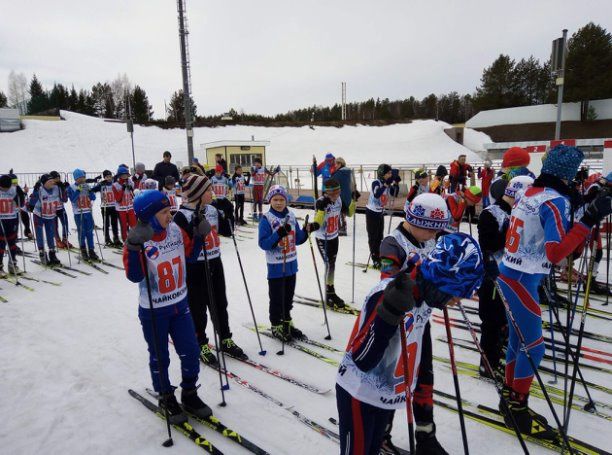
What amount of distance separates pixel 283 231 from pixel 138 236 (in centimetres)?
206

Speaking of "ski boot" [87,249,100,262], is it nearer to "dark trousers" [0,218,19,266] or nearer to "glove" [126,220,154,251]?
"dark trousers" [0,218,19,266]

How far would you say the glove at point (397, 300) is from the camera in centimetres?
162

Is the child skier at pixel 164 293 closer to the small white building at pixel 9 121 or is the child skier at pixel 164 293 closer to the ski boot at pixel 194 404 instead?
the ski boot at pixel 194 404

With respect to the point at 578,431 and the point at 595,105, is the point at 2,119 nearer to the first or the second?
the point at 578,431

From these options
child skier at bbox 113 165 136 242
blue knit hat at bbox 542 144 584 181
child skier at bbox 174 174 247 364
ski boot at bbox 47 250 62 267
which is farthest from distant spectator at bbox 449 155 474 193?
ski boot at bbox 47 250 62 267

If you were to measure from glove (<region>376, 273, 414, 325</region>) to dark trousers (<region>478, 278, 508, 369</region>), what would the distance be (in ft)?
9.09

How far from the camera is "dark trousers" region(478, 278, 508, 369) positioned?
4023 millimetres

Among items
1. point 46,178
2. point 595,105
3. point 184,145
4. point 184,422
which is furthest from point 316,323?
point 595,105

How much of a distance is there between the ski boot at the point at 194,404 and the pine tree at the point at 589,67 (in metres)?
51.6

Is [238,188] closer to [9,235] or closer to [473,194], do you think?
[9,235]

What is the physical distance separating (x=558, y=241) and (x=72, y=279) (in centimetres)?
899

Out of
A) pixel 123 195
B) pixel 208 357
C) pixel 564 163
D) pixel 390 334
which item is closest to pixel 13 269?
pixel 123 195

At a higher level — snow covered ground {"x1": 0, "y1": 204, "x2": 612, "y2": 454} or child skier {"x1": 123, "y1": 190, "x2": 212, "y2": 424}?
child skier {"x1": 123, "y1": 190, "x2": 212, "y2": 424}

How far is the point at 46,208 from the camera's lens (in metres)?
9.17
